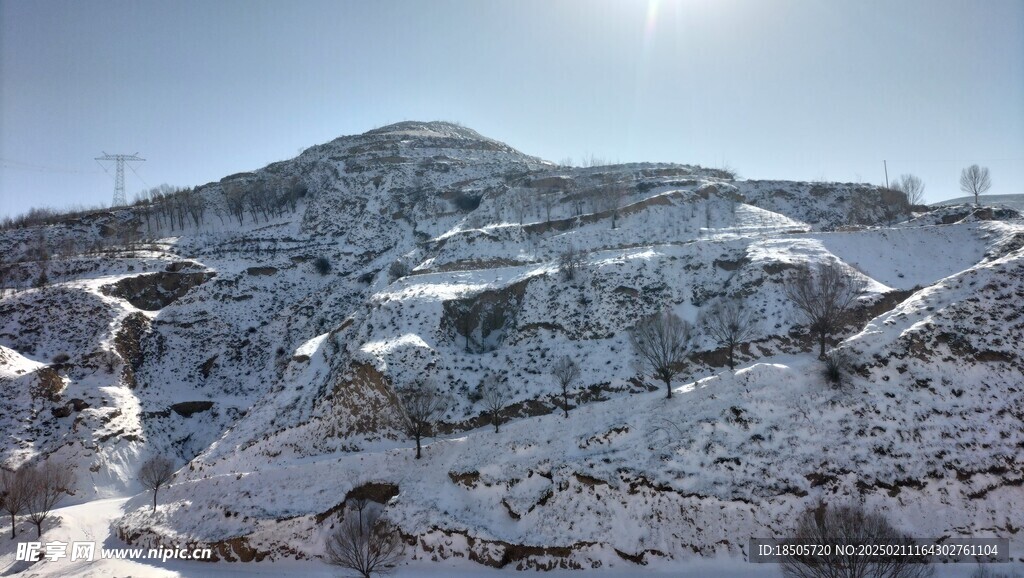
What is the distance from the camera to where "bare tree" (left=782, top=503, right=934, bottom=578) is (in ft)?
44.4

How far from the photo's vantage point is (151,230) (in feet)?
260

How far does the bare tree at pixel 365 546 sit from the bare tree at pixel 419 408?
184 inches

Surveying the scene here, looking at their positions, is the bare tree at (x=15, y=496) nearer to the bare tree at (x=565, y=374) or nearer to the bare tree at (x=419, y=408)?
the bare tree at (x=419, y=408)

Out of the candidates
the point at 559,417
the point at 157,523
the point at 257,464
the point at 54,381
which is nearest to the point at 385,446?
the point at 257,464

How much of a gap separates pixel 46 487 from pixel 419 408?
899 inches

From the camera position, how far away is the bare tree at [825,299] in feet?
85.2

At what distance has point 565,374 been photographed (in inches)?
1137

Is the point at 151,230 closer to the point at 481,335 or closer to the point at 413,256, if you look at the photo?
the point at 413,256

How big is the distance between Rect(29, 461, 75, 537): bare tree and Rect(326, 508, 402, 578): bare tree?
755 inches

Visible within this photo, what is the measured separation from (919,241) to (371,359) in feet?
154

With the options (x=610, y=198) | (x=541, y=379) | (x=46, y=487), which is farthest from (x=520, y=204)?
(x=46, y=487)

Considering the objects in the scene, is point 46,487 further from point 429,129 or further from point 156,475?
point 429,129

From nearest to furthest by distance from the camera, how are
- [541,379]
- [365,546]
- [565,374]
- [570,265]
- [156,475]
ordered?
[365,546], [156,475], [565,374], [541,379], [570,265]

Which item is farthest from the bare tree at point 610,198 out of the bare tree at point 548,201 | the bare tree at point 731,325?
the bare tree at point 731,325
